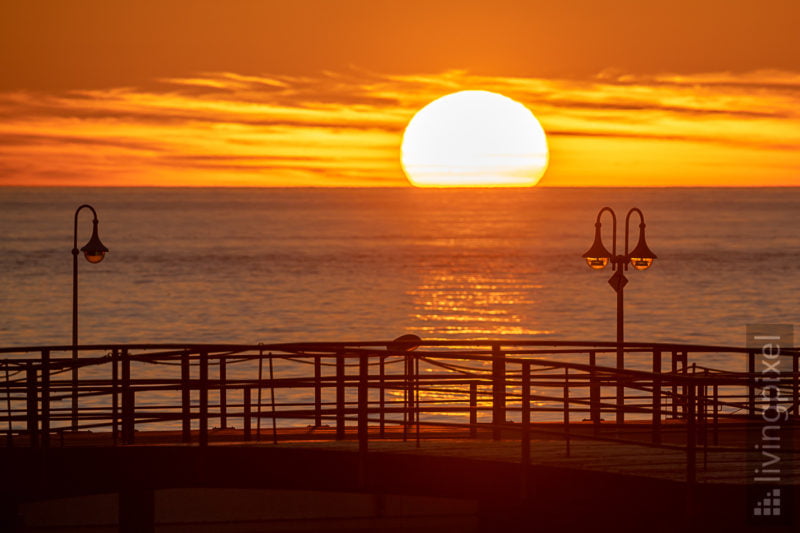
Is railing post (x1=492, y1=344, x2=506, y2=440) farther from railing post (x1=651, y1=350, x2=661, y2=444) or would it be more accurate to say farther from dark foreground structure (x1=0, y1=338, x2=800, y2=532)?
railing post (x1=651, y1=350, x2=661, y2=444)

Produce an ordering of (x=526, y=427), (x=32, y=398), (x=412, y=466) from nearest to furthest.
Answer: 1. (x=526, y=427)
2. (x=412, y=466)
3. (x=32, y=398)

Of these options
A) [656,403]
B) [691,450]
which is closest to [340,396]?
[656,403]

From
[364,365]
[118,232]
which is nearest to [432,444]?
[364,365]

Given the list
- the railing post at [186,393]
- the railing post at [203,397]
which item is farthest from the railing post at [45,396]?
the railing post at [203,397]

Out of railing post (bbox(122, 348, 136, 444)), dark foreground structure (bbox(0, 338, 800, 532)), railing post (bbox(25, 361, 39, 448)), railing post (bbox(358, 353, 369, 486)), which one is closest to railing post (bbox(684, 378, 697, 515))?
dark foreground structure (bbox(0, 338, 800, 532))

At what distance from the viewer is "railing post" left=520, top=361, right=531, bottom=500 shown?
11484 mm

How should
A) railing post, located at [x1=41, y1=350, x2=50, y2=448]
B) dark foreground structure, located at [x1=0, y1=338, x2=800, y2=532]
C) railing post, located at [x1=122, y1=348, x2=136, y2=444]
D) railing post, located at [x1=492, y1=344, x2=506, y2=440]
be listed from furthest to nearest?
railing post, located at [x1=122, y1=348, x2=136, y2=444]
railing post, located at [x1=41, y1=350, x2=50, y2=448]
railing post, located at [x1=492, y1=344, x2=506, y2=440]
dark foreground structure, located at [x1=0, y1=338, x2=800, y2=532]

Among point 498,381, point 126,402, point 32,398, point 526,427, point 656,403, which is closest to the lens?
point 526,427

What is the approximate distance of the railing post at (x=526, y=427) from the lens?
1148cm

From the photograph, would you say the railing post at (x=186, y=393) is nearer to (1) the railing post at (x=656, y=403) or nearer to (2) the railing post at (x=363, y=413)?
(2) the railing post at (x=363, y=413)

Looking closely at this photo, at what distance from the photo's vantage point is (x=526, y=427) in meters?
11.6

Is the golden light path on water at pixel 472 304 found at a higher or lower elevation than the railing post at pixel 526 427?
lower

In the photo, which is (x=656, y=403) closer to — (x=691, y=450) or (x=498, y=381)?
(x=498, y=381)

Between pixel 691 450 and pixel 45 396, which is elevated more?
pixel 45 396
